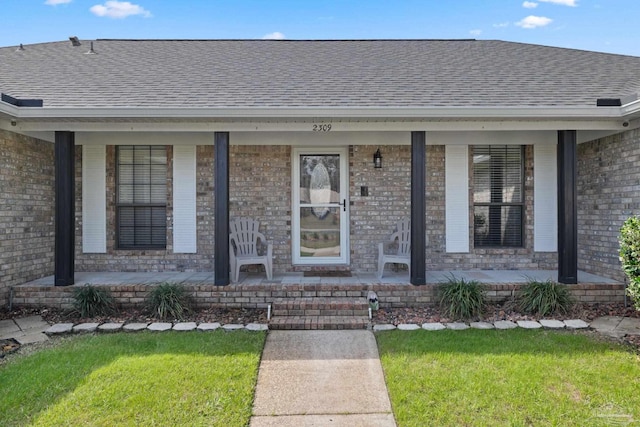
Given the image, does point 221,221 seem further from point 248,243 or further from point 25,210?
point 25,210

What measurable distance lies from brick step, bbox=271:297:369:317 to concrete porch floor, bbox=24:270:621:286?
50cm

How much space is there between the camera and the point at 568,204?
16.1 ft

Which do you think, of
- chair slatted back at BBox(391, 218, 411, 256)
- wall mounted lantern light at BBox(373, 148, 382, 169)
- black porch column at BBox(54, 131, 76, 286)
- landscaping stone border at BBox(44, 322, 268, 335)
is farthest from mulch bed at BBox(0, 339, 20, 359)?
wall mounted lantern light at BBox(373, 148, 382, 169)

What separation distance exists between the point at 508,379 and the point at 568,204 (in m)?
2.99

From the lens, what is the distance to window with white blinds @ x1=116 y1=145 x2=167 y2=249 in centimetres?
617

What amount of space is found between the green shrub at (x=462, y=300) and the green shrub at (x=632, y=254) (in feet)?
4.83

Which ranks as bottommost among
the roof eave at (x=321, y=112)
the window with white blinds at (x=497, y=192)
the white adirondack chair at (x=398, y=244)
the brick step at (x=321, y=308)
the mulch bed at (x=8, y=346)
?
the mulch bed at (x=8, y=346)

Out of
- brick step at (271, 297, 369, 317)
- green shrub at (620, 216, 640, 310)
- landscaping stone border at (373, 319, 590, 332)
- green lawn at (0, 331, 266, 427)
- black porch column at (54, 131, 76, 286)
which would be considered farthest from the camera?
black porch column at (54, 131, 76, 286)

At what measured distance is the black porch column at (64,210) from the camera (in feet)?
16.0

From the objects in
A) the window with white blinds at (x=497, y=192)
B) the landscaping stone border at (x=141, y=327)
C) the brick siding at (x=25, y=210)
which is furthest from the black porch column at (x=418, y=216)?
the brick siding at (x=25, y=210)

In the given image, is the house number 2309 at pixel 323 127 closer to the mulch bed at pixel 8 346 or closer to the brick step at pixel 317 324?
the brick step at pixel 317 324

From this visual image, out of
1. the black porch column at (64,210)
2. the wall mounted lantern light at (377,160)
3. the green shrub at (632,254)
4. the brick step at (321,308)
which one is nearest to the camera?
the green shrub at (632,254)

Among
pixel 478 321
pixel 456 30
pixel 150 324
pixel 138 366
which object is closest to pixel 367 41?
pixel 456 30

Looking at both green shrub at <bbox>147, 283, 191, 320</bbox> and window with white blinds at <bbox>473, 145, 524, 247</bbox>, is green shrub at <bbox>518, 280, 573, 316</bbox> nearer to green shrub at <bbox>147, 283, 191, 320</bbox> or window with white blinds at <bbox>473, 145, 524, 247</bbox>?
window with white blinds at <bbox>473, 145, 524, 247</bbox>
